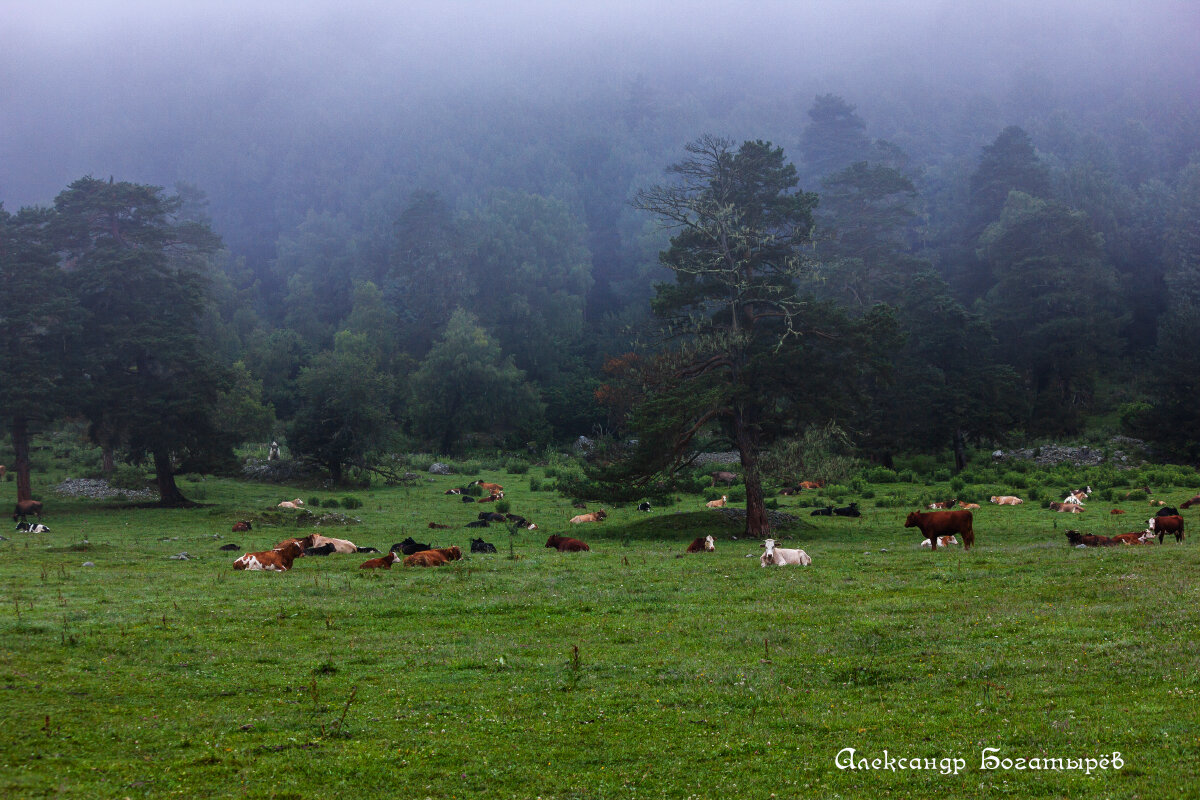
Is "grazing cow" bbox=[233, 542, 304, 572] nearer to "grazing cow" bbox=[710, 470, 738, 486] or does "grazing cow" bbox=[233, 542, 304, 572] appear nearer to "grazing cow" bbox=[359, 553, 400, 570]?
"grazing cow" bbox=[359, 553, 400, 570]

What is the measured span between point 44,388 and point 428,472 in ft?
77.5

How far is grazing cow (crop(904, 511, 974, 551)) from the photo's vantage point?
23.0m

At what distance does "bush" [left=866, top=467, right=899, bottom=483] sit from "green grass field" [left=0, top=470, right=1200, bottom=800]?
28.2 m

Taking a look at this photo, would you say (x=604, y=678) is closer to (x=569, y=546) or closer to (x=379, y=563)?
(x=379, y=563)

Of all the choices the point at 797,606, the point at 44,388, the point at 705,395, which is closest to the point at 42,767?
the point at 797,606

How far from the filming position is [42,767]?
24.7 feet

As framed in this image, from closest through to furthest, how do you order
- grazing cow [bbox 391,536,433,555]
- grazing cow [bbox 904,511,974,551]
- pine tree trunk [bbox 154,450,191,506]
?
grazing cow [bbox 391,536,433,555] → grazing cow [bbox 904,511,974,551] → pine tree trunk [bbox 154,450,191,506]

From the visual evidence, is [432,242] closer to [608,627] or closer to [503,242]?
[503,242]

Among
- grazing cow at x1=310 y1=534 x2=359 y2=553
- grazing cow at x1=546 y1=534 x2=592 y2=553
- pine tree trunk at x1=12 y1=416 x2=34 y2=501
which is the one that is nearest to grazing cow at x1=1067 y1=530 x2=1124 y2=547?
grazing cow at x1=546 y1=534 x2=592 y2=553

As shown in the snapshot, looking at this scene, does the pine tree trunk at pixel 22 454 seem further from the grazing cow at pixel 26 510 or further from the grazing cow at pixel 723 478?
the grazing cow at pixel 723 478

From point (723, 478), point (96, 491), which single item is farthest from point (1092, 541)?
point (96, 491)

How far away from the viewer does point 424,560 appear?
20938 mm

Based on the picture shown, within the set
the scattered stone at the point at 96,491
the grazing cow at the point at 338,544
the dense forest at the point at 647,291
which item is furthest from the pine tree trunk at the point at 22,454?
the grazing cow at the point at 338,544

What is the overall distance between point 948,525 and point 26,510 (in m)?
33.1
